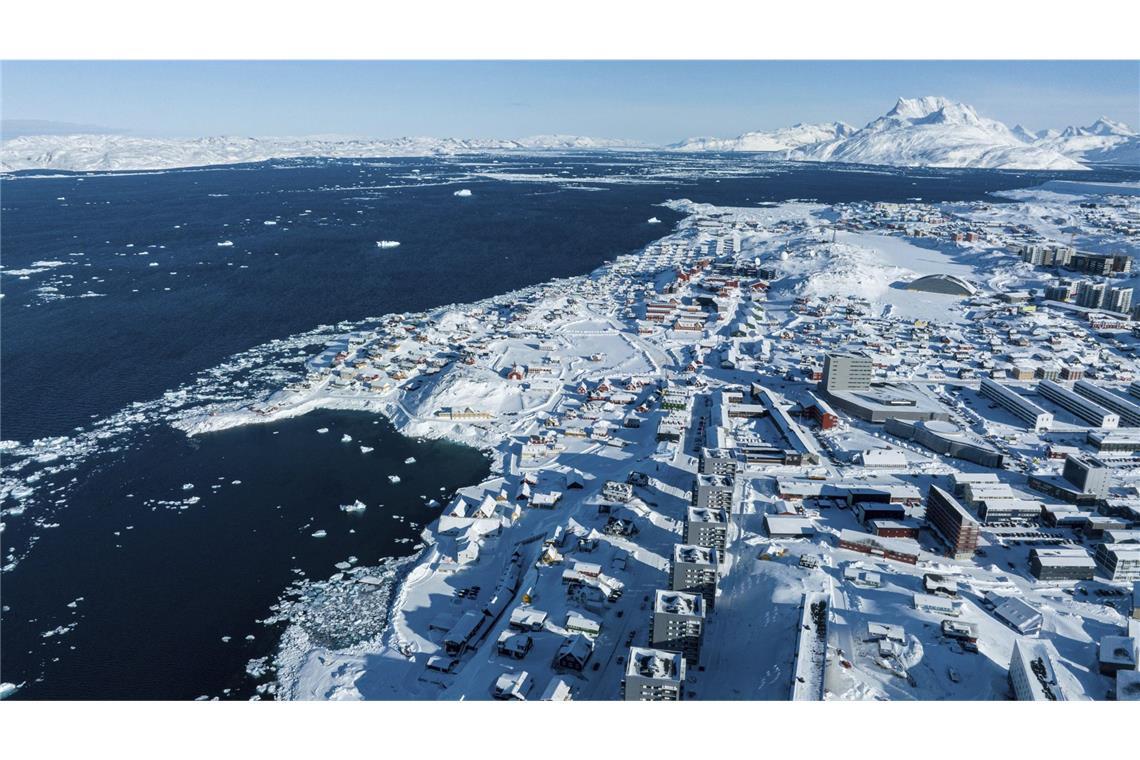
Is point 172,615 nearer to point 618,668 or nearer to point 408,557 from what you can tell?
point 408,557

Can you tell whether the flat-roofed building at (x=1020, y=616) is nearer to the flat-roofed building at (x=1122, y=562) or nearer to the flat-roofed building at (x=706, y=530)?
the flat-roofed building at (x=1122, y=562)

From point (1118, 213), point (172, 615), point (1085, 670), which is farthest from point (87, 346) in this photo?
point (1118, 213)

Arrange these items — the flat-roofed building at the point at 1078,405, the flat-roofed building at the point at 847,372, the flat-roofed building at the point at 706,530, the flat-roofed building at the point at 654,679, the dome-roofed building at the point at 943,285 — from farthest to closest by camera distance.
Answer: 1. the dome-roofed building at the point at 943,285
2. the flat-roofed building at the point at 847,372
3. the flat-roofed building at the point at 1078,405
4. the flat-roofed building at the point at 706,530
5. the flat-roofed building at the point at 654,679

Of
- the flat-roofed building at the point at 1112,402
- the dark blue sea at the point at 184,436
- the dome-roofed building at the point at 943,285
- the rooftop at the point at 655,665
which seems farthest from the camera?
the dome-roofed building at the point at 943,285

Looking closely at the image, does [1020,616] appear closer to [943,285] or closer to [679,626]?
[679,626]

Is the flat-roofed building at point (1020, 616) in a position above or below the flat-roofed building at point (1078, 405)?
below

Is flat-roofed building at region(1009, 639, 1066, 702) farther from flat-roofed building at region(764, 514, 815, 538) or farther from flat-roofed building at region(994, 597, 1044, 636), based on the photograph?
flat-roofed building at region(764, 514, 815, 538)

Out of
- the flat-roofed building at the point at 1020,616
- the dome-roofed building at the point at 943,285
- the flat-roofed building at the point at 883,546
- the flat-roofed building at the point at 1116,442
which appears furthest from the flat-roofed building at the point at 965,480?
the dome-roofed building at the point at 943,285
